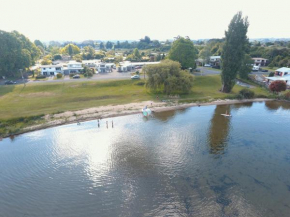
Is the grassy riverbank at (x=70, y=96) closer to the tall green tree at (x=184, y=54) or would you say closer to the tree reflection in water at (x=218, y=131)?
the tall green tree at (x=184, y=54)

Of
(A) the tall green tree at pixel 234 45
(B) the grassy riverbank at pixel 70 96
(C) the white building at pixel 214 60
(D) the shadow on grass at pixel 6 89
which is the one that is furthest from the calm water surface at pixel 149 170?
(C) the white building at pixel 214 60

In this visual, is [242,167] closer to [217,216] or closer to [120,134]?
[217,216]

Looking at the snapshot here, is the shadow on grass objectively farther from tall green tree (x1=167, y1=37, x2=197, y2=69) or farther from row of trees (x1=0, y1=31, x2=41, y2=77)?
tall green tree (x1=167, y1=37, x2=197, y2=69)

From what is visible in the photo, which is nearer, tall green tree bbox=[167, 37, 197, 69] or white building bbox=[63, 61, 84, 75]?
tall green tree bbox=[167, 37, 197, 69]

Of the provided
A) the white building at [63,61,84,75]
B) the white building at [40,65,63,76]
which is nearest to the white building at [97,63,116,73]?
the white building at [63,61,84,75]

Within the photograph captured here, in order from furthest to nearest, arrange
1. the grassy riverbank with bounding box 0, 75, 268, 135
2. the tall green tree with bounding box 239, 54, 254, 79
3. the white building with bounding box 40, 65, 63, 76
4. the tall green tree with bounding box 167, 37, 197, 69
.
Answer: the white building with bounding box 40, 65, 63, 76 < the tall green tree with bounding box 167, 37, 197, 69 < the tall green tree with bounding box 239, 54, 254, 79 < the grassy riverbank with bounding box 0, 75, 268, 135

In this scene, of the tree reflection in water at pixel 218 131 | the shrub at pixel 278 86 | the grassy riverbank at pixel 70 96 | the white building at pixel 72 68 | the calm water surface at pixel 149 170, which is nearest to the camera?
the calm water surface at pixel 149 170

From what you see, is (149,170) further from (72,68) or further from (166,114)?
(72,68)
